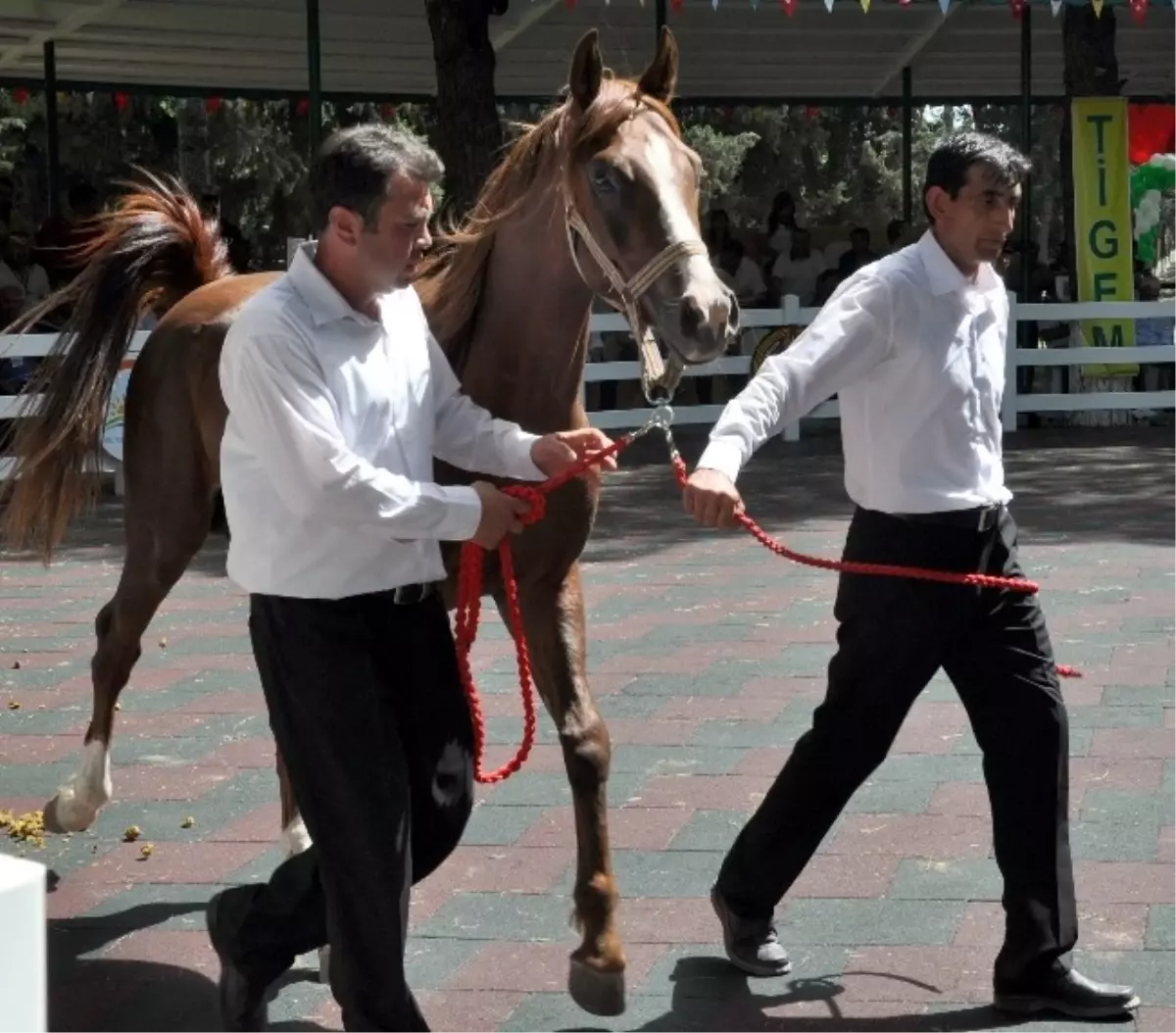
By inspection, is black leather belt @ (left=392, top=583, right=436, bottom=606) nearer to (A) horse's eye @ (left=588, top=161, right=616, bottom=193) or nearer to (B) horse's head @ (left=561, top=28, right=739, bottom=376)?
(B) horse's head @ (left=561, top=28, right=739, bottom=376)

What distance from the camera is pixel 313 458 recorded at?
11.6ft

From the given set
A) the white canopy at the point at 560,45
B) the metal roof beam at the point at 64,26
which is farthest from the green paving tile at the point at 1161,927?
the metal roof beam at the point at 64,26

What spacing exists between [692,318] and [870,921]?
175 cm

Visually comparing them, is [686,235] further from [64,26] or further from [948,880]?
[64,26]

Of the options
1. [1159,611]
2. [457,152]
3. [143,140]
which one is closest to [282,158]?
[143,140]

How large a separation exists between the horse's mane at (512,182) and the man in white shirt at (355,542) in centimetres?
89

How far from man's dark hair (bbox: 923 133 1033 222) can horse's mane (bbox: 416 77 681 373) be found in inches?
24.5

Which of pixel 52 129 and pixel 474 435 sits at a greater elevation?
pixel 52 129

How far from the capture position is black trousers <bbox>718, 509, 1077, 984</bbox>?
4.45 metres

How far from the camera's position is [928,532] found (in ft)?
14.6

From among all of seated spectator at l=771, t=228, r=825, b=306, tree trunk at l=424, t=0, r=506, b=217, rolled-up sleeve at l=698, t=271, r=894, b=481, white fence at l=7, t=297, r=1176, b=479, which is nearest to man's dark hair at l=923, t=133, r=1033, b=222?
rolled-up sleeve at l=698, t=271, r=894, b=481

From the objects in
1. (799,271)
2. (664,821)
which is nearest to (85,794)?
(664,821)

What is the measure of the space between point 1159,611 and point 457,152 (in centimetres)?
818

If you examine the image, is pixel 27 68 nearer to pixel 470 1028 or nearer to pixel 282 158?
pixel 282 158
